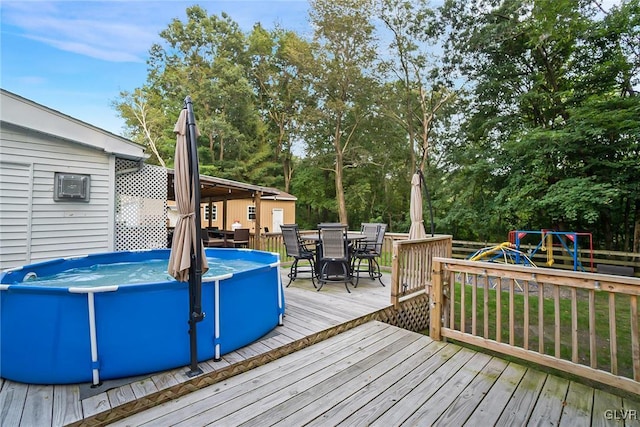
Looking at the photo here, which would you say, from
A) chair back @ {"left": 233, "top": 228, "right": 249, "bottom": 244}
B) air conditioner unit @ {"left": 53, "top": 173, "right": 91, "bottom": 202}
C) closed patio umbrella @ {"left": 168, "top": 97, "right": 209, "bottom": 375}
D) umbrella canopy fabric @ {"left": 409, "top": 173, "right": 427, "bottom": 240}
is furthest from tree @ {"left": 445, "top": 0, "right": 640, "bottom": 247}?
air conditioner unit @ {"left": 53, "top": 173, "right": 91, "bottom": 202}

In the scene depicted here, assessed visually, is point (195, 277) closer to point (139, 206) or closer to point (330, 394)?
point (330, 394)

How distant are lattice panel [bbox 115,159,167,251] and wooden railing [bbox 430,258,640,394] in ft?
20.0

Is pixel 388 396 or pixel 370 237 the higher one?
pixel 370 237

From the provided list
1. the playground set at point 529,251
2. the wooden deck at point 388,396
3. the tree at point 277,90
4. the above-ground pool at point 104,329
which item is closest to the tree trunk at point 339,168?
the tree at point 277,90

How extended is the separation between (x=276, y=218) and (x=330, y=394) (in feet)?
50.0

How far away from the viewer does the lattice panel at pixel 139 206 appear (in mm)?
6184

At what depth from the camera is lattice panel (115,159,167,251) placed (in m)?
6.18

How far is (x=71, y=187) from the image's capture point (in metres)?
5.32

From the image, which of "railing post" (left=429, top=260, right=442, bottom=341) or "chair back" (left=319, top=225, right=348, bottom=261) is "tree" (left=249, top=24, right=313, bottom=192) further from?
"railing post" (left=429, top=260, right=442, bottom=341)

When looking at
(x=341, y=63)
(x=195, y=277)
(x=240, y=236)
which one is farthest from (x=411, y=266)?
(x=341, y=63)

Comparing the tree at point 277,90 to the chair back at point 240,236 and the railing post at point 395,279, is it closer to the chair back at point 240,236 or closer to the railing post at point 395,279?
the chair back at point 240,236

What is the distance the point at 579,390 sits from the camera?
2.38m

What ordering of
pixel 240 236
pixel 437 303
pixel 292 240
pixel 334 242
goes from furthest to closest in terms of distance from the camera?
1. pixel 240 236
2. pixel 292 240
3. pixel 334 242
4. pixel 437 303

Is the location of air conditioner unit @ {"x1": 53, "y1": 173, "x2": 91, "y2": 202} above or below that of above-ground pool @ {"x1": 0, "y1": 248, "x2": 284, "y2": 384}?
above
